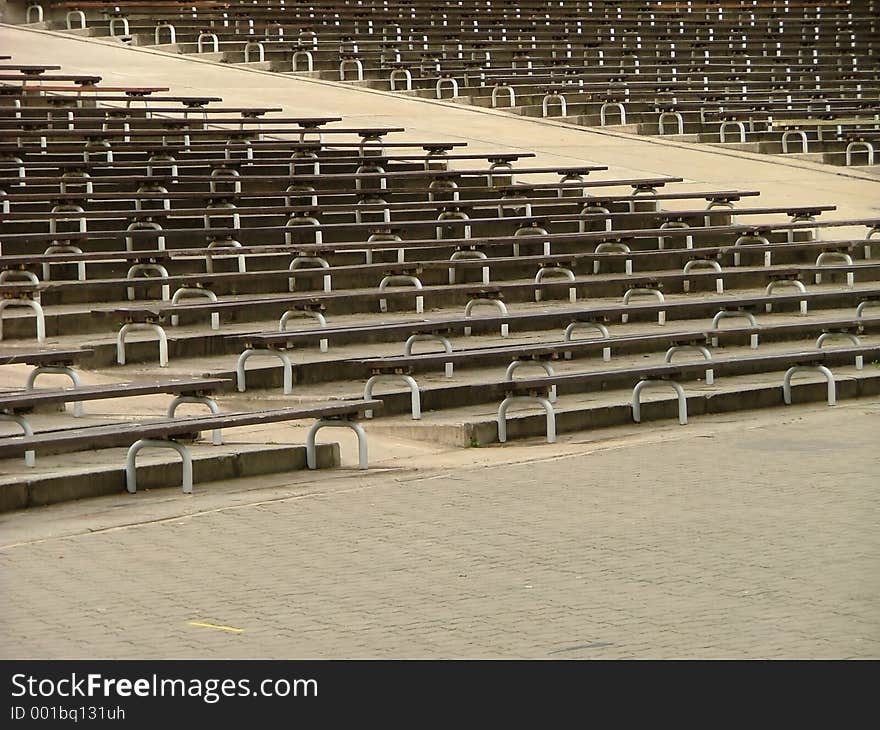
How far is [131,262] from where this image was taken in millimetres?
12438

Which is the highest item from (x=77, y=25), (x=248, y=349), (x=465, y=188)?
(x=77, y=25)

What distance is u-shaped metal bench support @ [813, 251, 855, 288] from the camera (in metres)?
14.2

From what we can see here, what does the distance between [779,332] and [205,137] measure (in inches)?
292

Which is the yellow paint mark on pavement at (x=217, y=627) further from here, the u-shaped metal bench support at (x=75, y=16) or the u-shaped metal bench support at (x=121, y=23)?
the u-shaped metal bench support at (x=75, y=16)

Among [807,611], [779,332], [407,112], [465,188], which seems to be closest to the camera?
[807,611]

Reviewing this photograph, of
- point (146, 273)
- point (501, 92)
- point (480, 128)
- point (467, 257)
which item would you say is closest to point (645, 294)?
point (467, 257)

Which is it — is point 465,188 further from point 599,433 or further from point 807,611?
point 807,611

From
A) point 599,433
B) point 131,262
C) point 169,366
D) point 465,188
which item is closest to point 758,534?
point 599,433

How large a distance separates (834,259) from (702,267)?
1522 millimetres

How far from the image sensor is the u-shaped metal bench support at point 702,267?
13492mm

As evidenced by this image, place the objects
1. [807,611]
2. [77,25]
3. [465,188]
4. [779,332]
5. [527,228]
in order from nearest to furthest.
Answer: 1. [807,611]
2. [779,332]
3. [527,228]
4. [465,188]
5. [77,25]

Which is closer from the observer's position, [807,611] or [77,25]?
[807,611]

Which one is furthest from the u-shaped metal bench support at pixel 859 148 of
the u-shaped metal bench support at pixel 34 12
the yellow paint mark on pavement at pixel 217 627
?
the yellow paint mark on pavement at pixel 217 627

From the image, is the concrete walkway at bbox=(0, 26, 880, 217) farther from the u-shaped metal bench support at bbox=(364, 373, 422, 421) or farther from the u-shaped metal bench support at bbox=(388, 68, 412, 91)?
the u-shaped metal bench support at bbox=(364, 373, 422, 421)
